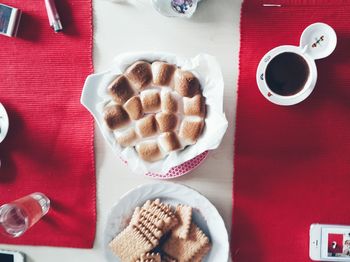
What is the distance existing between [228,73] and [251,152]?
16 centimetres

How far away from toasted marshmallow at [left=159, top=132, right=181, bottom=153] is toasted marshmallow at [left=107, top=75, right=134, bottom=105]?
10 centimetres

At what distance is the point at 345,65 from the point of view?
894 mm

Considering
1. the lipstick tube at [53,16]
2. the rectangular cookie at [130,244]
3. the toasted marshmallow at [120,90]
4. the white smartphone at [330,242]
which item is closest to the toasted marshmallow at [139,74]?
the toasted marshmallow at [120,90]

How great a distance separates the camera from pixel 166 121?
86 cm

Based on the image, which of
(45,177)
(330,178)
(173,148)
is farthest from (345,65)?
(45,177)

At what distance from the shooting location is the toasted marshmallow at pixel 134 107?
2.84ft

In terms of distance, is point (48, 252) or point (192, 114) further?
point (48, 252)

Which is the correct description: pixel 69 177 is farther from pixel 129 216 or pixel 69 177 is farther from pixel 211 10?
pixel 211 10

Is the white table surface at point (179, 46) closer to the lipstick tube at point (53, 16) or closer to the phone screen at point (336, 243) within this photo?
the lipstick tube at point (53, 16)

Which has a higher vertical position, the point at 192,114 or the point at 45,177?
the point at 192,114

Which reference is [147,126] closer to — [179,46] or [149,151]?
[149,151]

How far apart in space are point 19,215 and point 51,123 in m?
0.18

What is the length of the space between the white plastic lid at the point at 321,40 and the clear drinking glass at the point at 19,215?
1.91 feet

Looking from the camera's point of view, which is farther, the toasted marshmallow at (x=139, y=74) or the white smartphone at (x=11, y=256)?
the white smartphone at (x=11, y=256)
